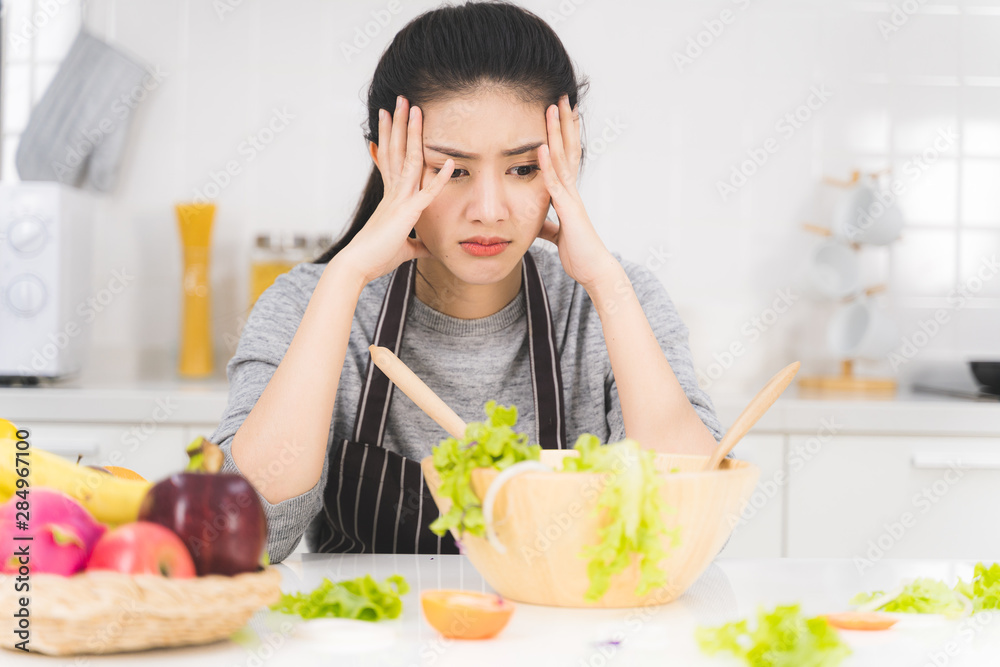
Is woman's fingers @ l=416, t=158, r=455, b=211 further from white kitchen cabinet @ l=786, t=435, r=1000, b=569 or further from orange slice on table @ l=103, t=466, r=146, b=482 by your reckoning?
white kitchen cabinet @ l=786, t=435, r=1000, b=569

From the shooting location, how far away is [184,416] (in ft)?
6.08

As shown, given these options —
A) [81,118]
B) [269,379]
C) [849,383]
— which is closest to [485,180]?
[269,379]

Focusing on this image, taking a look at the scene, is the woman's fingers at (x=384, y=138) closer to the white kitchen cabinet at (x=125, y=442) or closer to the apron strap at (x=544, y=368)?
the apron strap at (x=544, y=368)

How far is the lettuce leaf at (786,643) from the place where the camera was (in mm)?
550

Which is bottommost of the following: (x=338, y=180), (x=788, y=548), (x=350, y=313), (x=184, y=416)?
(x=788, y=548)

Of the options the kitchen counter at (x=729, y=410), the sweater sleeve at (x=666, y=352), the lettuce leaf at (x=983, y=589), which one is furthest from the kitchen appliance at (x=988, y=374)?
the lettuce leaf at (x=983, y=589)

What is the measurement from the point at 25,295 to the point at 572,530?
5.73ft

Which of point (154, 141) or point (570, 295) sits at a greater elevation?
point (154, 141)

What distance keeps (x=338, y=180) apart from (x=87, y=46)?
28.4 inches

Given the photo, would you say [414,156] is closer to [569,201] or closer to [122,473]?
[569,201]

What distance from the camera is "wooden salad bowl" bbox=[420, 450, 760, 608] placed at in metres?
0.64

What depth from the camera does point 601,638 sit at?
63 centimetres

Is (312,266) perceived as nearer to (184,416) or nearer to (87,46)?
(184,416)

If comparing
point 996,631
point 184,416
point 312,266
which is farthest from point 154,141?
point 996,631
